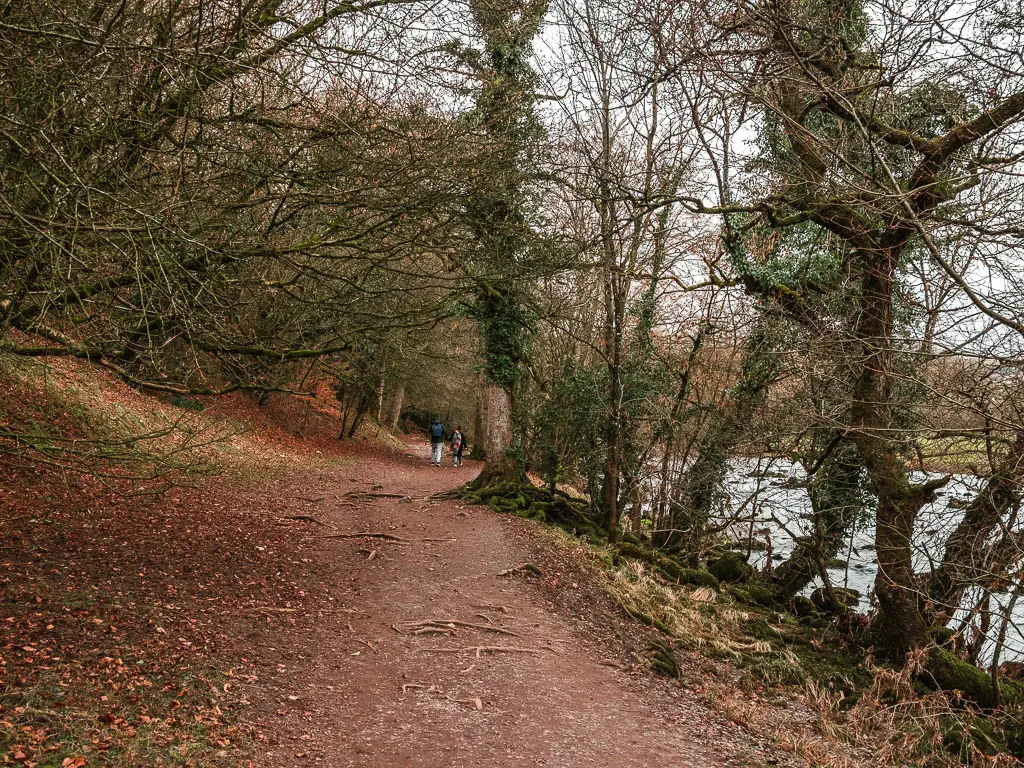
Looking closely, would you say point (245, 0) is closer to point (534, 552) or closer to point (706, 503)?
point (534, 552)

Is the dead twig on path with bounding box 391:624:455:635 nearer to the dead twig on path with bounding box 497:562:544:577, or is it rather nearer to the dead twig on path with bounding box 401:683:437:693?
the dead twig on path with bounding box 401:683:437:693

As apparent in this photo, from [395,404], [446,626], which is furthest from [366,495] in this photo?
[395,404]

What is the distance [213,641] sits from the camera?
19.0 feet

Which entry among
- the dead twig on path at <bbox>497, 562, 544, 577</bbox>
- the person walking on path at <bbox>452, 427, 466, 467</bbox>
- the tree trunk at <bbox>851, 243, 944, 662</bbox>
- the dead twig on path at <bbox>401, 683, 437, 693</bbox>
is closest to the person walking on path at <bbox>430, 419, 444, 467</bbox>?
the person walking on path at <bbox>452, 427, 466, 467</bbox>

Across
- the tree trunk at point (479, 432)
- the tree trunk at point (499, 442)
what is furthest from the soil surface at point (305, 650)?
the tree trunk at point (479, 432)

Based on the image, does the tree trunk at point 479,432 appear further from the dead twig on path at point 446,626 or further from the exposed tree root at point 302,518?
the dead twig on path at point 446,626

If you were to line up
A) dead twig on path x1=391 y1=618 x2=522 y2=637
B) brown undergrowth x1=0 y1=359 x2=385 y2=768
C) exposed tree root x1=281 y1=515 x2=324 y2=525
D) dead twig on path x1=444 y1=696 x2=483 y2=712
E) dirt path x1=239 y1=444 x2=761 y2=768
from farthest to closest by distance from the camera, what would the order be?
exposed tree root x1=281 y1=515 x2=324 y2=525 < dead twig on path x1=391 y1=618 x2=522 y2=637 < dead twig on path x1=444 y1=696 x2=483 y2=712 < dirt path x1=239 y1=444 x2=761 y2=768 < brown undergrowth x1=0 y1=359 x2=385 y2=768

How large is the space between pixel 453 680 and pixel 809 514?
695 cm

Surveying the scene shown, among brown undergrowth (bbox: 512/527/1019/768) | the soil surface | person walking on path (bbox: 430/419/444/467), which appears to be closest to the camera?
the soil surface

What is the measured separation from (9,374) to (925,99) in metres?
12.9

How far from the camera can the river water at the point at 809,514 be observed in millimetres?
7379

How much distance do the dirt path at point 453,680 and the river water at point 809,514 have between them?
3030 mm

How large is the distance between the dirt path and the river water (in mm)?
3030

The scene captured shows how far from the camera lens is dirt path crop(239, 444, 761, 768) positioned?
4969mm
